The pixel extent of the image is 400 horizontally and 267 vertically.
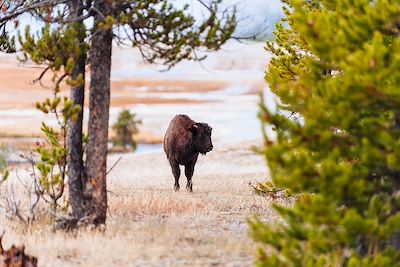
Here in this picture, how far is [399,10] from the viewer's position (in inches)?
287

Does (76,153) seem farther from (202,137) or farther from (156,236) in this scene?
(202,137)

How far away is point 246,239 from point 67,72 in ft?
11.8

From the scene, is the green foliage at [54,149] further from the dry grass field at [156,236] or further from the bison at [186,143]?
the bison at [186,143]

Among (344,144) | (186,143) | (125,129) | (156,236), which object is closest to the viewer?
(344,144)

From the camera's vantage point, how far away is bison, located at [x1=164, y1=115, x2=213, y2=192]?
683 inches

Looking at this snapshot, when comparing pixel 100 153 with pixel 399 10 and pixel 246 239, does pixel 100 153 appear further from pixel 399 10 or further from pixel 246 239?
pixel 399 10

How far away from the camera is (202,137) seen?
17.4 meters

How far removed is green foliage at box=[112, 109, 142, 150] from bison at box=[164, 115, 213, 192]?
1552 inches

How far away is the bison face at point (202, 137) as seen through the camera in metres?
17.3

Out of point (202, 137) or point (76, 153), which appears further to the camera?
point (202, 137)

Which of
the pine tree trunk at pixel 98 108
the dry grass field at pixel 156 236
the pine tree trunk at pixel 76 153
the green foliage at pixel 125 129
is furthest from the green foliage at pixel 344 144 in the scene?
the green foliage at pixel 125 129

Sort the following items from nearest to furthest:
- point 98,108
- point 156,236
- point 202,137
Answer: point 156,236 → point 98,108 → point 202,137

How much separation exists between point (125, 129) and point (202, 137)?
41.5m

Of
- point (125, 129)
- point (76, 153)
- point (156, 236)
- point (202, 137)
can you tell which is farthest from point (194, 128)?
point (125, 129)
